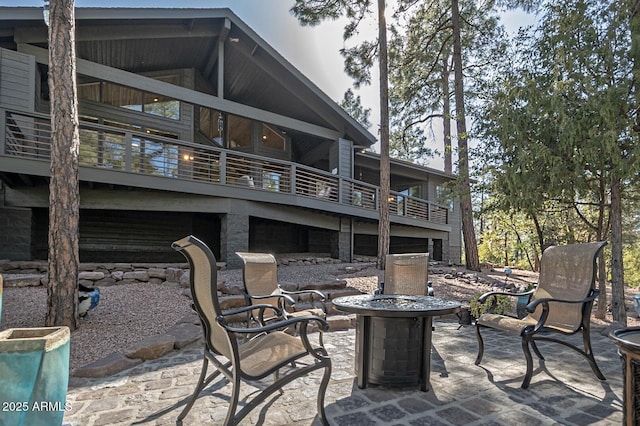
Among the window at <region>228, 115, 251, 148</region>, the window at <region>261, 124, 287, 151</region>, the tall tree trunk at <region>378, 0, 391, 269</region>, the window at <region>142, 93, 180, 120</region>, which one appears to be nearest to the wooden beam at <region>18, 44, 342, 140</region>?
the window at <region>142, 93, 180, 120</region>

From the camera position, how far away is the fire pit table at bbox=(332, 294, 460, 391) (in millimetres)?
2779

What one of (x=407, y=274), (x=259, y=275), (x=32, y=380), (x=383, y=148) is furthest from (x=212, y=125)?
(x=32, y=380)

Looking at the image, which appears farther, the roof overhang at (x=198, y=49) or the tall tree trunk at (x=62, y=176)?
the roof overhang at (x=198, y=49)

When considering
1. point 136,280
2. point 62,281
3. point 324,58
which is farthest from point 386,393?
point 324,58

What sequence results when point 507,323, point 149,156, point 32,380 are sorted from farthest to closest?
1. point 149,156
2. point 507,323
3. point 32,380

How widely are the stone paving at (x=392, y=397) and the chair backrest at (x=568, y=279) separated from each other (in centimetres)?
44

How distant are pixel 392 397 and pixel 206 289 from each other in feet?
5.06

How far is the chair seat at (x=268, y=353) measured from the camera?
2107 millimetres

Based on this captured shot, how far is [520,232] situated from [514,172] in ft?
36.8

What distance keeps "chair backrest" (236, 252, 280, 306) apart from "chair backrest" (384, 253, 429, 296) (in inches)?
56.2

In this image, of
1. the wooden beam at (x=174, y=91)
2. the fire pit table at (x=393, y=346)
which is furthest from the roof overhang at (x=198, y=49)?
the fire pit table at (x=393, y=346)

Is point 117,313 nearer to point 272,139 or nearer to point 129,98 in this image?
point 129,98

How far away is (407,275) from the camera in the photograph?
439 centimetres

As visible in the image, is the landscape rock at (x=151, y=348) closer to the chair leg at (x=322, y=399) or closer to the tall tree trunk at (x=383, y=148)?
the chair leg at (x=322, y=399)
